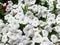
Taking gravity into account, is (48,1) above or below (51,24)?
above

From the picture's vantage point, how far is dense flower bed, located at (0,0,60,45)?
2.22 metres

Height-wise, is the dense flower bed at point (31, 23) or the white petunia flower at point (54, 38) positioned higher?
the dense flower bed at point (31, 23)

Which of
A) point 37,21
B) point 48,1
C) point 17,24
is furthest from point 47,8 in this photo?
point 17,24

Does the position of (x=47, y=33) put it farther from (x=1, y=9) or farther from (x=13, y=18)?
(x=1, y=9)

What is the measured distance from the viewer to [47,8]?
2.60 meters

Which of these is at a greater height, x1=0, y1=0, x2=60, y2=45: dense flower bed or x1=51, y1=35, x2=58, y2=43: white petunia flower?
x1=0, y1=0, x2=60, y2=45: dense flower bed

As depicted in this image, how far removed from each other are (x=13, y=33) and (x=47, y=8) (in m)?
0.59

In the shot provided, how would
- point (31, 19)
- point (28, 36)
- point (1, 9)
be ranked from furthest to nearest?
point (1, 9) → point (31, 19) → point (28, 36)

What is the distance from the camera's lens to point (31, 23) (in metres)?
2.35

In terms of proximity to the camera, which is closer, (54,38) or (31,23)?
(54,38)

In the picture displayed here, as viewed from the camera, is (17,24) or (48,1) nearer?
(17,24)

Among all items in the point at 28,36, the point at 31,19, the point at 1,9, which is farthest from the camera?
the point at 1,9

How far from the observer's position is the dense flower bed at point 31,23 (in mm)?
2223

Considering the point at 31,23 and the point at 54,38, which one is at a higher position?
the point at 31,23
